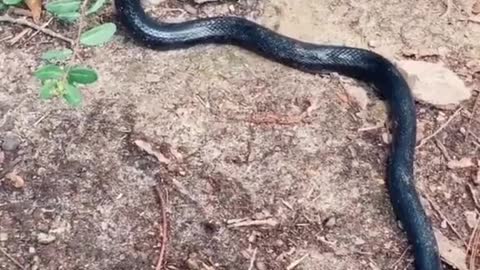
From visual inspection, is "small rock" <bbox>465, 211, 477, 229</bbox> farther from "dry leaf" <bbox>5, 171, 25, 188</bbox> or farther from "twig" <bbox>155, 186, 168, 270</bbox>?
"dry leaf" <bbox>5, 171, 25, 188</bbox>

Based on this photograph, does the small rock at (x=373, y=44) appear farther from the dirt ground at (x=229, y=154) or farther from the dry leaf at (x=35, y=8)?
the dry leaf at (x=35, y=8)

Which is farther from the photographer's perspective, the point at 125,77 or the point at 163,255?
the point at 125,77

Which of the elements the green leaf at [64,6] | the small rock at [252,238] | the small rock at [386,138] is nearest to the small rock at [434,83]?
the small rock at [386,138]

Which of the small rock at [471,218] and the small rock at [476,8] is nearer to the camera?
the small rock at [471,218]

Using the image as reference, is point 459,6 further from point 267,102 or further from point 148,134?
point 148,134

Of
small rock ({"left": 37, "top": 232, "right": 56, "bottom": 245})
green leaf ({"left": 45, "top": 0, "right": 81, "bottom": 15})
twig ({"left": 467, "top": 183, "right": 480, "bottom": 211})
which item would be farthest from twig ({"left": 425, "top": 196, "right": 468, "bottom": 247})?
green leaf ({"left": 45, "top": 0, "right": 81, "bottom": 15})

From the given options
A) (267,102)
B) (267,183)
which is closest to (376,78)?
(267,102)

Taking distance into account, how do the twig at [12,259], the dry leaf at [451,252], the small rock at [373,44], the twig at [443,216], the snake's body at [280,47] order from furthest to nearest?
the small rock at [373,44], the snake's body at [280,47], the twig at [443,216], the dry leaf at [451,252], the twig at [12,259]
